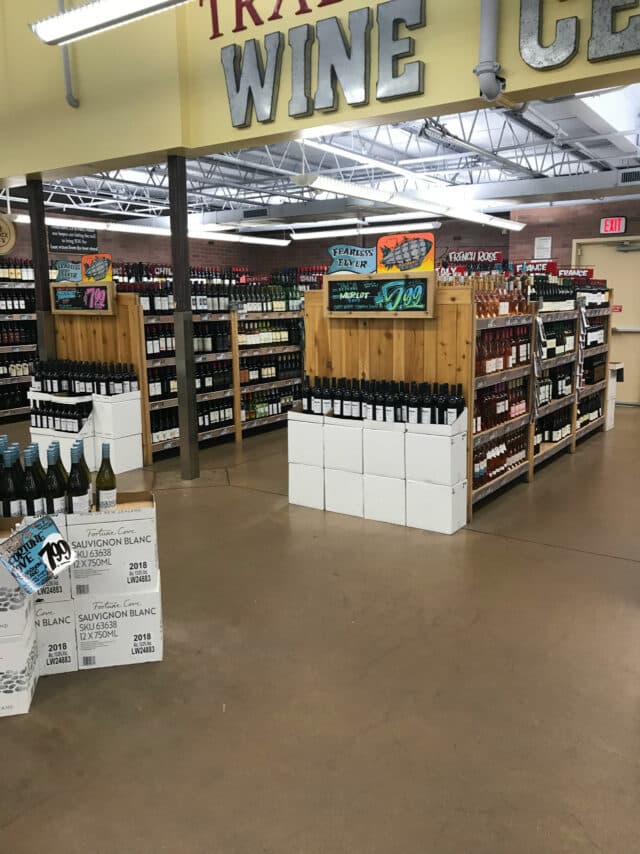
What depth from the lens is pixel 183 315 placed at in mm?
6773

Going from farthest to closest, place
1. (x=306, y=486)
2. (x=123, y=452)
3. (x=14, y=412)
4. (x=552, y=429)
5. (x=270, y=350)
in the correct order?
1. (x=14, y=412)
2. (x=270, y=350)
3. (x=552, y=429)
4. (x=123, y=452)
5. (x=306, y=486)

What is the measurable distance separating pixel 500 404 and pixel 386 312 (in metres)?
1.37

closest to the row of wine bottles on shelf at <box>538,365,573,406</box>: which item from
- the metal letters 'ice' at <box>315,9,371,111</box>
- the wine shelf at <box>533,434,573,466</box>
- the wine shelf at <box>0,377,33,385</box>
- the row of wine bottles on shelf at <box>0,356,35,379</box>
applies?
the wine shelf at <box>533,434,573,466</box>

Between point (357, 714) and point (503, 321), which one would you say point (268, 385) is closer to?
point (503, 321)

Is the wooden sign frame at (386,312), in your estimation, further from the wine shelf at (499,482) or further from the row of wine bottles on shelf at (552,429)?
the row of wine bottles on shelf at (552,429)

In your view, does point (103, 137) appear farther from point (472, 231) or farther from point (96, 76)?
point (472, 231)

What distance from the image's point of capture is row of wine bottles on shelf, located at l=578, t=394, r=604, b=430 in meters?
8.69

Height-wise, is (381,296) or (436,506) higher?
(381,296)

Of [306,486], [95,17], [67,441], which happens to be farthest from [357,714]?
[67,441]

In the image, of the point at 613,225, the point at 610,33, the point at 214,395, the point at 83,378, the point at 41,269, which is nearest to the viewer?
the point at 610,33

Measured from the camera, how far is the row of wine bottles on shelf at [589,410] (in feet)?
28.5

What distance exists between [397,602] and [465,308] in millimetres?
2418

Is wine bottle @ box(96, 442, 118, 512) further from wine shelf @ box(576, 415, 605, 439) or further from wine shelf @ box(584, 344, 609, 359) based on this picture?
wine shelf @ box(584, 344, 609, 359)

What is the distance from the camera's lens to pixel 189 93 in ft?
20.9
